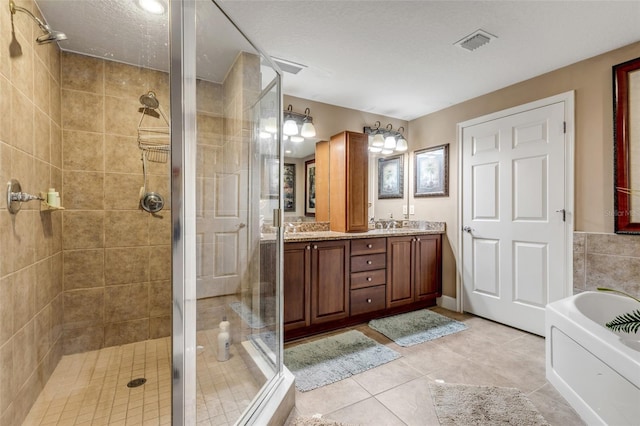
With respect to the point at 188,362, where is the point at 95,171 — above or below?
above

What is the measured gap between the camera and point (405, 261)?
9.91 feet

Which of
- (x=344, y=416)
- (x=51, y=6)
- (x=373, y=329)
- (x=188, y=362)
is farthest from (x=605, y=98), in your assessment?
(x=51, y=6)

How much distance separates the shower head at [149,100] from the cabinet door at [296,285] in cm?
146

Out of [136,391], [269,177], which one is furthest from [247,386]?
[269,177]

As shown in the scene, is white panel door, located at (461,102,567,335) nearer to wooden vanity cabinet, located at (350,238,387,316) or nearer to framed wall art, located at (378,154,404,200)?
framed wall art, located at (378,154,404,200)

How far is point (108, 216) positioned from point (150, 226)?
0.29 metres

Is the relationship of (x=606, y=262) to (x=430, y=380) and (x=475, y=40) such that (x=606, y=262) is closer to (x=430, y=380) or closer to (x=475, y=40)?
(x=430, y=380)

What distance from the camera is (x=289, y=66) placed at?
237 cm

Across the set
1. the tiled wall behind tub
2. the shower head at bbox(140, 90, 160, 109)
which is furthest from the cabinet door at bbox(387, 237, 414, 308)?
the shower head at bbox(140, 90, 160, 109)

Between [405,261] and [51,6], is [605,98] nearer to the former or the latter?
[405,261]

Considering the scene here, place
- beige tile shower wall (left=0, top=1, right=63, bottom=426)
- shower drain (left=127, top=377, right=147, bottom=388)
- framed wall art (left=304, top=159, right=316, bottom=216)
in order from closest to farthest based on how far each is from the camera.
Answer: beige tile shower wall (left=0, top=1, right=63, bottom=426) < shower drain (left=127, top=377, right=147, bottom=388) < framed wall art (left=304, top=159, right=316, bottom=216)

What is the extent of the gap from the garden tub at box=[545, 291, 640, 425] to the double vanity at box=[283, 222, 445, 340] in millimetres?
1379

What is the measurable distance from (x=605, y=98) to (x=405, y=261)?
2026 mm

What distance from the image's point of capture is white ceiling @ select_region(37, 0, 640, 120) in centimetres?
168
